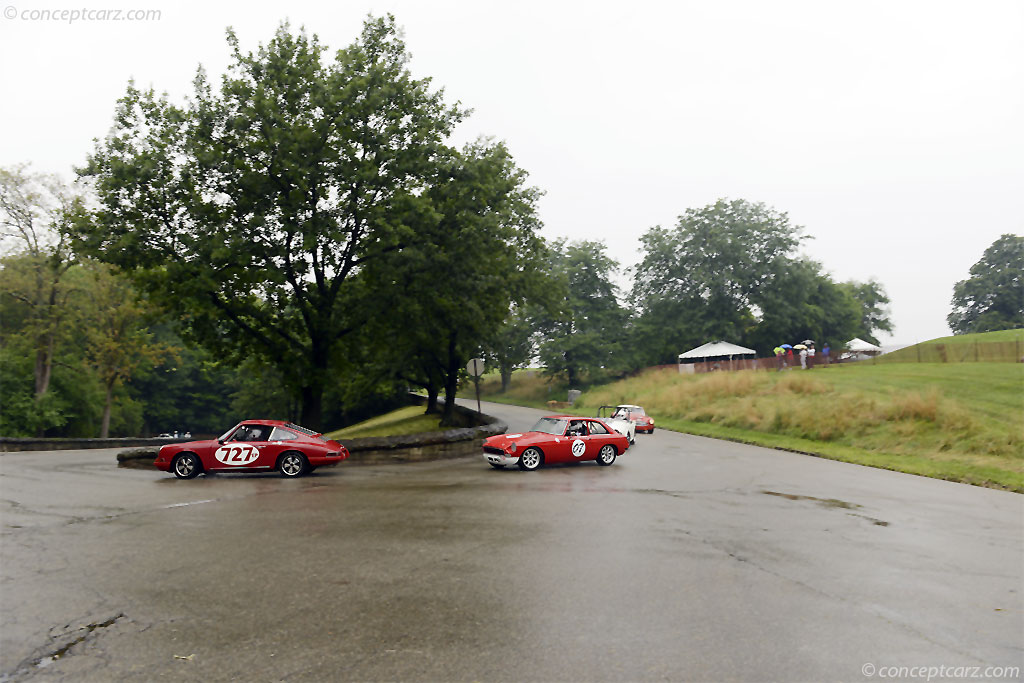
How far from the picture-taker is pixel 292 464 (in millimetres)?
→ 16594

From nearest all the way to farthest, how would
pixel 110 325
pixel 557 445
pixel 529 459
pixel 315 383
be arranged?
pixel 529 459 < pixel 557 445 < pixel 315 383 < pixel 110 325

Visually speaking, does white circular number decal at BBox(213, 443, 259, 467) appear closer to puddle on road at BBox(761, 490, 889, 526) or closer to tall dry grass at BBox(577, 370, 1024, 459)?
puddle on road at BBox(761, 490, 889, 526)

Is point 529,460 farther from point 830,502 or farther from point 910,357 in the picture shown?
point 910,357

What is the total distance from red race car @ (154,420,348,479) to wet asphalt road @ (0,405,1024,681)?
3.03 metres

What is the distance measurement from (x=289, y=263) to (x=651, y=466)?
514 inches

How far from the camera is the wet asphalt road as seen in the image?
16.2ft

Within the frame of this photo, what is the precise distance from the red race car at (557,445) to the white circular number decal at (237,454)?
18.3ft

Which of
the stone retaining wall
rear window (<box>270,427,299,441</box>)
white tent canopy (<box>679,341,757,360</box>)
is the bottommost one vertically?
the stone retaining wall

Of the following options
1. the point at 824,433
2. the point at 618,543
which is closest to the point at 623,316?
the point at 824,433

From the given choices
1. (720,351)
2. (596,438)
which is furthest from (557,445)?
(720,351)

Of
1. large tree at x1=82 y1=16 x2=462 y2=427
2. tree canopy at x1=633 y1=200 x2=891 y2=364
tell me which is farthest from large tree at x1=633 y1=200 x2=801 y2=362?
large tree at x1=82 y1=16 x2=462 y2=427

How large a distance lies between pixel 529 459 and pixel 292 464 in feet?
18.9

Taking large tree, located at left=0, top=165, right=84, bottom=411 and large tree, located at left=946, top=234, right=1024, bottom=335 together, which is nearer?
large tree, located at left=0, top=165, right=84, bottom=411

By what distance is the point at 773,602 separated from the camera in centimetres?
634
